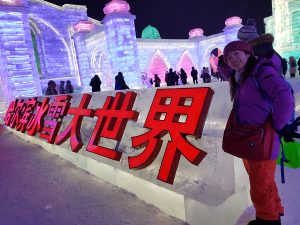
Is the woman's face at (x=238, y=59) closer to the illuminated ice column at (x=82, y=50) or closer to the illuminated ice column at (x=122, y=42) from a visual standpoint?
the illuminated ice column at (x=122, y=42)

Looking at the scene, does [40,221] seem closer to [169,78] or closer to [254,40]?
[254,40]

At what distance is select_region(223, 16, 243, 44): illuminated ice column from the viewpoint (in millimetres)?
21641

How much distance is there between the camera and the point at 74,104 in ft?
14.6

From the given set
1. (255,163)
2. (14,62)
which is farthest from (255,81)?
(14,62)

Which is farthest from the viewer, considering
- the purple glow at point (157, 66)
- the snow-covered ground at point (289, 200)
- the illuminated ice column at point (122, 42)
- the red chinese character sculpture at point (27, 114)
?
the purple glow at point (157, 66)

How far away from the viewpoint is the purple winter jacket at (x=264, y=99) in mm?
1493

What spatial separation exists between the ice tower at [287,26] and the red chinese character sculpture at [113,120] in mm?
20023

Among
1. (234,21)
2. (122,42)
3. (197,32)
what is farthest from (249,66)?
(197,32)

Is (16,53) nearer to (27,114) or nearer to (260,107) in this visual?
(27,114)

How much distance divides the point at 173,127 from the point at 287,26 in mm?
21083

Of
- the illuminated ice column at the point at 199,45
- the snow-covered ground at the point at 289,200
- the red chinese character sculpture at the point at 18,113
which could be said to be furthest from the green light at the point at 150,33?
the snow-covered ground at the point at 289,200

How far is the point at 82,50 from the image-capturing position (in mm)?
19656

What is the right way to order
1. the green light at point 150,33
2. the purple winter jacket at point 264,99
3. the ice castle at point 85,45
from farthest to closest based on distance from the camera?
the green light at point 150,33 → the ice castle at point 85,45 → the purple winter jacket at point 264,99

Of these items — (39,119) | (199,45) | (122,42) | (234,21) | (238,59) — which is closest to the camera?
(238,59)
